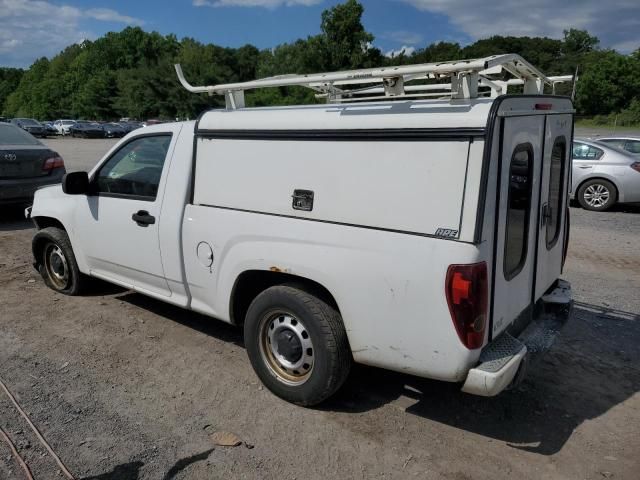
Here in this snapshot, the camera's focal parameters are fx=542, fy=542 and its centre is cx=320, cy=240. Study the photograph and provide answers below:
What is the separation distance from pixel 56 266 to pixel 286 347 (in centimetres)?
329

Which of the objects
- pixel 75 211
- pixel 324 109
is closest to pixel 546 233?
pixel 324 109

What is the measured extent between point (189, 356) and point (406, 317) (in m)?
2.10

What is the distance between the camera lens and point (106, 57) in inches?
3890

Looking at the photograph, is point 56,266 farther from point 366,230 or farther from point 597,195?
point 597,195

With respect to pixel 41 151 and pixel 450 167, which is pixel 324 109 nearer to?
pixel 450 167

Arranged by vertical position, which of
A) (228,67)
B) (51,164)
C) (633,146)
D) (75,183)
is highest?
(228,67)

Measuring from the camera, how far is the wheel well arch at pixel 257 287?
3.42 metres

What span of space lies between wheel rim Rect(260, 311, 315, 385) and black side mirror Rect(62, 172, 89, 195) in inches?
90.3

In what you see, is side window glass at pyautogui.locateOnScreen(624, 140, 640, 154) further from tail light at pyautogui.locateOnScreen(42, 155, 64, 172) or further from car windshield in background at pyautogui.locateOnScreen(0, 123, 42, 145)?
car windshield in background at pyautogui.locateOnScreen(0, 123, 42, 145)

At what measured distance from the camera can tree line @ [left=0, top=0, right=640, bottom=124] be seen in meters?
46.3

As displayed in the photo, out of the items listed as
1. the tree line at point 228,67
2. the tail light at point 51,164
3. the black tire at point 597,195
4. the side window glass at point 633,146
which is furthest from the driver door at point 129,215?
the tree line at point 228,67

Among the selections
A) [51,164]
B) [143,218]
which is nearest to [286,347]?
[143,218]

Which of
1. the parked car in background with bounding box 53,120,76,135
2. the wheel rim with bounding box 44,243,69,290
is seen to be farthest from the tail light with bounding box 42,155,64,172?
the parked car in background with bounding box 53,120,76,135

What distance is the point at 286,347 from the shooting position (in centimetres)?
355
